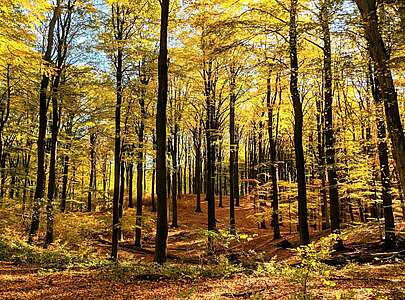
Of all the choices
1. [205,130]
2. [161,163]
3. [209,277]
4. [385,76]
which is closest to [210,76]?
[205,130]

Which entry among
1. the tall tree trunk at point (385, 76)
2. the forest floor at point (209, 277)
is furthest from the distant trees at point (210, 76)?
the forest floor at point (209, 277)

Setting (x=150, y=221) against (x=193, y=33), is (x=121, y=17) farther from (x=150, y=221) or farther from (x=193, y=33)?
(x=150, y=221)

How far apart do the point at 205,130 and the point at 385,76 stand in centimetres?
1303

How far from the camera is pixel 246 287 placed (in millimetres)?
7285

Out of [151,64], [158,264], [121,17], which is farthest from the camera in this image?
[151,64]

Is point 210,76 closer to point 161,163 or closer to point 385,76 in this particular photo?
point 161,163

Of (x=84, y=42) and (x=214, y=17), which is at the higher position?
(x=84, y=42)

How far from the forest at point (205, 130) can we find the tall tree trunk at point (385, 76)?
2 centimetres

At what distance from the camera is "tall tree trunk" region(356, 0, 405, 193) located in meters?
5.28

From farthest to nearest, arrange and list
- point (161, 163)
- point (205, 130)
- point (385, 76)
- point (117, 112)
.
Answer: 1. point (205, 130)
2. point (117, 112)
3. point (161, 163)
4. point (385, 76)

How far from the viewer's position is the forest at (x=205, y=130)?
6.99 meters

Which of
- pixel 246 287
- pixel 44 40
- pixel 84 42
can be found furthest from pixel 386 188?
pixel 44 40

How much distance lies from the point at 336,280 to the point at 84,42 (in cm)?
1599

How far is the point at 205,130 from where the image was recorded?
1828cm
